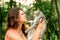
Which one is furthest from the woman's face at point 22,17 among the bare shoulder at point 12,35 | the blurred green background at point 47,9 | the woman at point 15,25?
the blurred green background at point 47,9

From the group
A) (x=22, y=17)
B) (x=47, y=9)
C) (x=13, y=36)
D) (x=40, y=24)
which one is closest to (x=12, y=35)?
(x=13, y=36)

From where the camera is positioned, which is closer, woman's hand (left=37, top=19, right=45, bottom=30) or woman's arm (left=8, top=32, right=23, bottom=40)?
woman's arm (left=8, top=32, right=23, bottom=40)

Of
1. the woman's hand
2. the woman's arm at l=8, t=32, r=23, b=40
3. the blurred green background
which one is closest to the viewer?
the woman's arm at l=8, t=32, r=23, b=40

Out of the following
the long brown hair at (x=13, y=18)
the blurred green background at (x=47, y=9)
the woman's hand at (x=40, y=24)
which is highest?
the long brown hair at (x=13, y=18)

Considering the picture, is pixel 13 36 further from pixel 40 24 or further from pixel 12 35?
pixel 40 24

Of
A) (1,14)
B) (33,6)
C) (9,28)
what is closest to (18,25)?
(9,28)

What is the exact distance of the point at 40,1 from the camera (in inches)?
304

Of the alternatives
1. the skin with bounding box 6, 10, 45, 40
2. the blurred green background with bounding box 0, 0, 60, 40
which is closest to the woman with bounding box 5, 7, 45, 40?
the skin with bounding box 6, 10, 45, 40

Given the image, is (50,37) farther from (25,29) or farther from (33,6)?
(25,29)

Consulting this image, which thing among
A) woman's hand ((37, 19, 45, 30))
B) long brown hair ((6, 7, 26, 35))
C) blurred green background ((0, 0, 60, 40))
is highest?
long brown hair ((6, 7, 26, 35))

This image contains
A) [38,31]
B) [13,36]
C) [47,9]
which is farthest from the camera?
[47,9]

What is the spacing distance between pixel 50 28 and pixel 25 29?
4.66 metres

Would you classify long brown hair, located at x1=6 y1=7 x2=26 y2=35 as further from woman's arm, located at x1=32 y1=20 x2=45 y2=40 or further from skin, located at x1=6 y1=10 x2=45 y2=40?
woman's arm, located at x1=32 y1=20 x2=45 y2=40

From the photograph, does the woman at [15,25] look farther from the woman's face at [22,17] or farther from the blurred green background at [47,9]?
the blurred green background at [47,9]
